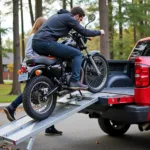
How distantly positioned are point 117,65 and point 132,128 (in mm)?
2137

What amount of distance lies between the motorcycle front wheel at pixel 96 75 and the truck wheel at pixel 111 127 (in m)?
1.15

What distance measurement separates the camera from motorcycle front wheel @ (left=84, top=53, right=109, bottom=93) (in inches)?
236

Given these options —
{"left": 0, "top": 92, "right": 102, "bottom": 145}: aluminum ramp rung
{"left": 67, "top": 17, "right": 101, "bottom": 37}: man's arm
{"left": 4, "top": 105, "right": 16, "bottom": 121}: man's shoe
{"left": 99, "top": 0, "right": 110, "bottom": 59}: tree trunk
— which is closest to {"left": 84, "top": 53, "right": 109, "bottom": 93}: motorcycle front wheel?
{"left": 0, "top": 92, "right": 102, "bottom": 145}: aluminum ramp rung

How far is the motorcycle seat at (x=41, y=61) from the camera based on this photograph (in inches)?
218

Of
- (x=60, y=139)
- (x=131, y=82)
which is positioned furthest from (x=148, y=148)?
(x=60, y=139)

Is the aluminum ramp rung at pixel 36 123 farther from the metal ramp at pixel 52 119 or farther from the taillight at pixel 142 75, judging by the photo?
the taillight at pixel 142 75

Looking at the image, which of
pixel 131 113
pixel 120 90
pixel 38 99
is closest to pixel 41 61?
pixel 38 99

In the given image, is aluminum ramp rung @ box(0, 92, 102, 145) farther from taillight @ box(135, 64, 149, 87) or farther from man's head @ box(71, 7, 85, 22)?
man's head @ box(71, 7, 85, 22)

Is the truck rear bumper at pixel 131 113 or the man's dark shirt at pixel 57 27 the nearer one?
the truck rear bumper at pixel 131 113

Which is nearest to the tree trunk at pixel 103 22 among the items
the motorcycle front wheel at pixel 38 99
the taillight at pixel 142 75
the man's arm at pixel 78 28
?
the man's arm at pixel 78 28

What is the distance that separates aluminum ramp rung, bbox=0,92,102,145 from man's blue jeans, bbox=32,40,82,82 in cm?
44

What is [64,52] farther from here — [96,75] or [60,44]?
[96,75]

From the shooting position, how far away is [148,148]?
617cm

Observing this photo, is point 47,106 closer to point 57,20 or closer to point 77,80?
point 77,80
